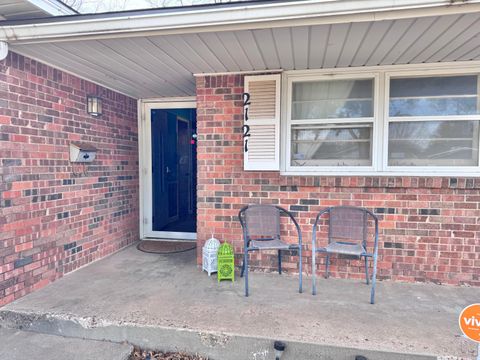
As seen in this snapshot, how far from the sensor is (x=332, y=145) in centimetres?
331

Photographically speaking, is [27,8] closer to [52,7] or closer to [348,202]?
[52,7]

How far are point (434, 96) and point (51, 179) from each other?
403cm

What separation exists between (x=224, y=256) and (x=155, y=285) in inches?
29.4

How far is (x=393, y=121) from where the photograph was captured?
3.14 m

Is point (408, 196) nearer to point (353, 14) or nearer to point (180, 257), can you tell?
point (353, 14)

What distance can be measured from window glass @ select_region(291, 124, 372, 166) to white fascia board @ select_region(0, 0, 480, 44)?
53.5 inches

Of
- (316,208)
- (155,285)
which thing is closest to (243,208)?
(316,208)

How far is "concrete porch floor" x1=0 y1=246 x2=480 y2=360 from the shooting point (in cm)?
209

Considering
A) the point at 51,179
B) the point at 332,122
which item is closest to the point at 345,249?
the point at 332,122

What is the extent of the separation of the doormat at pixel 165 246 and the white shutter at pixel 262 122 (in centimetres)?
178

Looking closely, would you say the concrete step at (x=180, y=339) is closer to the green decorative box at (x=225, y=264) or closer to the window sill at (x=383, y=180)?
the green decorative box at (x=225, y=264)

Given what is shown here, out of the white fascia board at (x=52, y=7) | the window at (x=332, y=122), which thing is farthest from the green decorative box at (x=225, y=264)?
the white fascia board at (x=52, y=7)

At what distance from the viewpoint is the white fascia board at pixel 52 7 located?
2570 millimetres

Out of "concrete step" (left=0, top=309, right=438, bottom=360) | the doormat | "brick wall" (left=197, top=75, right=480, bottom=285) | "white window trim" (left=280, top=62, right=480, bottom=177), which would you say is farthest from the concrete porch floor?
"white window trim" (left=280, top=62, right=480, bottom=177)
